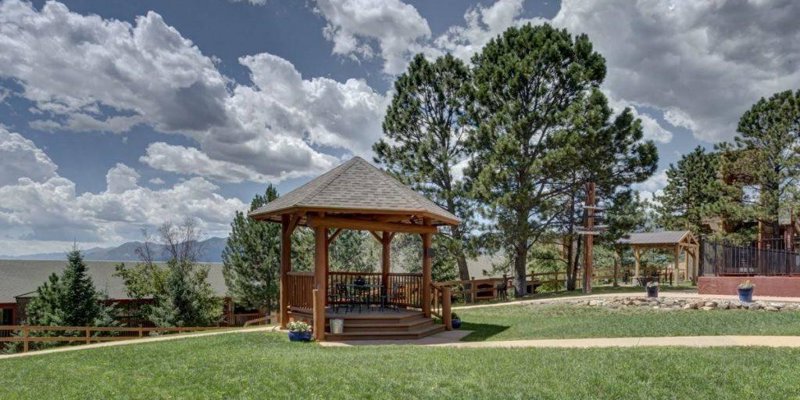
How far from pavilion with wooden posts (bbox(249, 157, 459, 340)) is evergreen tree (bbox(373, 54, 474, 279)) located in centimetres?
1023

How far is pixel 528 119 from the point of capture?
2142 centimetres

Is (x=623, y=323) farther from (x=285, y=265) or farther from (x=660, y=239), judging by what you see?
(x=660, y=239)

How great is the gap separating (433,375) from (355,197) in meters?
5.95

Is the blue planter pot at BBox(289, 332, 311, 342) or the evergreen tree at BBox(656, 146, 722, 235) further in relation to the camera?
the evergreen tree at BBox(656, 146, 722, 235)

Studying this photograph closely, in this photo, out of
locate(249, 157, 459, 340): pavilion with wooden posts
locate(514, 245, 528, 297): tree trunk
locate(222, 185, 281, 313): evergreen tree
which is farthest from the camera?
locate(222, 185, 281, 313): evergreen tree

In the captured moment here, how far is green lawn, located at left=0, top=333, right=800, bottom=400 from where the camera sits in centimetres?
646

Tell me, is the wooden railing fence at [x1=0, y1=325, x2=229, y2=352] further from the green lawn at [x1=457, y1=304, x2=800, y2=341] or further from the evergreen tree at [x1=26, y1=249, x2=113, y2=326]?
the green lawn at [x1=457, y1=304, x2=800, y2=341]

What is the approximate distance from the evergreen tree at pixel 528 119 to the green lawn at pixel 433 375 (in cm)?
1295

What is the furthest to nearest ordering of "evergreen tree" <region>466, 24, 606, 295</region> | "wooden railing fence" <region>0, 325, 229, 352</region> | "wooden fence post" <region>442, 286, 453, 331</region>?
"evergreen tree" <region>466, 24, 606, 295</region> → "wooden railing fence" <region>0, 325, 229, 352</region> → "wooden fence post" <region>442, 286, 453, 331</region>

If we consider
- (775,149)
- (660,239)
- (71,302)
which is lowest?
(71,302)

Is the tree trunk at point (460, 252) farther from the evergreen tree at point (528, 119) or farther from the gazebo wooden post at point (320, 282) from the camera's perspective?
the gazebo wooden post at point (320, 282)

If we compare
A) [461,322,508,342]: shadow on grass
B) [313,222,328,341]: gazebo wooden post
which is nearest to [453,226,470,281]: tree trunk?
[461,322,508,342]: shadow on grass

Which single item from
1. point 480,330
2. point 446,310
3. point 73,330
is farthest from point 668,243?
point 73,330

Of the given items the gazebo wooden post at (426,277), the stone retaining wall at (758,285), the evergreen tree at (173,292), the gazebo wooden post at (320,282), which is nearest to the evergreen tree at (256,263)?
the evergreen tree at (173,292)
